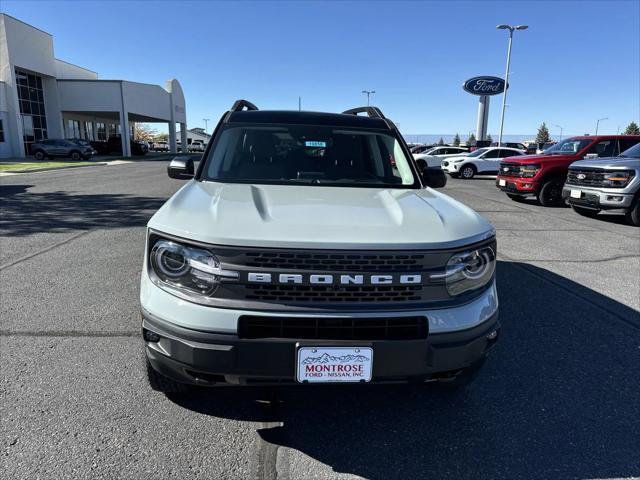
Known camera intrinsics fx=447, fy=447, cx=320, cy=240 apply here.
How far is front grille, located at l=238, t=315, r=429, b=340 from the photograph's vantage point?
206cm

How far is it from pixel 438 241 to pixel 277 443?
138 cm

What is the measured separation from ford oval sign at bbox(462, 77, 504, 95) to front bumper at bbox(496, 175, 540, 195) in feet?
109

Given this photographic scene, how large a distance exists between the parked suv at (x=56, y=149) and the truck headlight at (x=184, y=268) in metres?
33.9

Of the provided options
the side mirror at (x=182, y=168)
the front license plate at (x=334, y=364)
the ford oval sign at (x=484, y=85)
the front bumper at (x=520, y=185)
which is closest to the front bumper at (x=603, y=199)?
the front bumper at (x=520, y=185)

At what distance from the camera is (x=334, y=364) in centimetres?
208

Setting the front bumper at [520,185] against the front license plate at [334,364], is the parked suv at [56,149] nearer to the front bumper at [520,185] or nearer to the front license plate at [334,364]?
the front bumper at [520,185]

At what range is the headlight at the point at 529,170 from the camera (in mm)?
11922

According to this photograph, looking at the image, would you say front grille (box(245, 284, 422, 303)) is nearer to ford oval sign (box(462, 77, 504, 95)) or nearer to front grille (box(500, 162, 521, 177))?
front grille (box(500, 162, 521, 177))

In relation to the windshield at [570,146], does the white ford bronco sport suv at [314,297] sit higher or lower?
lower

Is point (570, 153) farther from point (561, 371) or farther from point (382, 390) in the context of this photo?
point (382, 390)

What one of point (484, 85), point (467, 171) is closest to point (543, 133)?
point (484, 85)

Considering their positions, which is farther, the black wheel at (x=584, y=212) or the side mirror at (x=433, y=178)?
the black wheel at (x=584, y=212)

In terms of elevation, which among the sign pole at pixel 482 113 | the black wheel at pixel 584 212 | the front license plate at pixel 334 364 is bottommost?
the black wheel at pixel 584 212

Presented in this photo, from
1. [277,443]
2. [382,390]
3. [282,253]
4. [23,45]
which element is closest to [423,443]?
[382,390]
